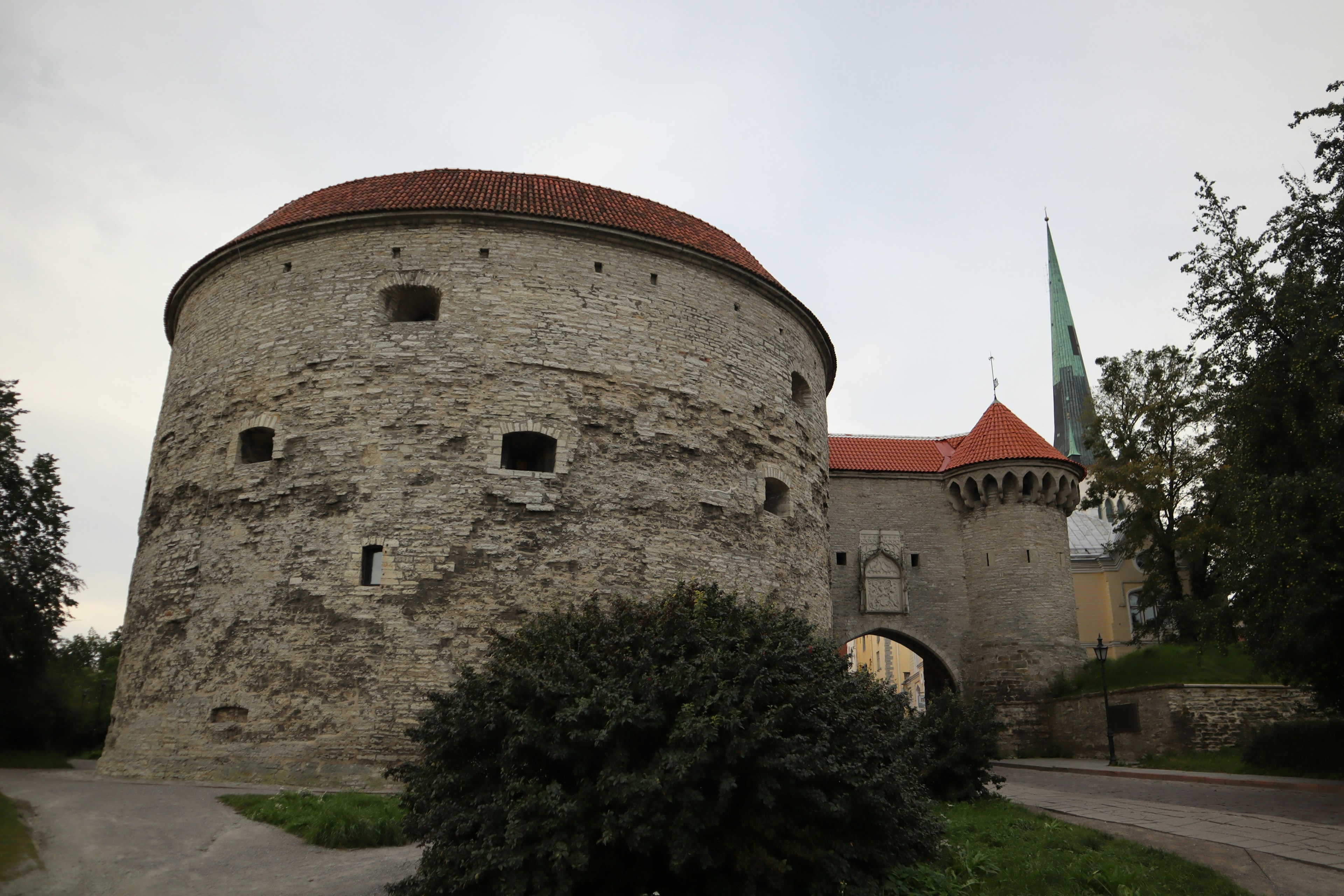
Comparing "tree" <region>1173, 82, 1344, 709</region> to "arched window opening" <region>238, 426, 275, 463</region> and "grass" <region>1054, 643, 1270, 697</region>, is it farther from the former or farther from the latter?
"arched window opening" <region>238, 426, 275, 463</region>

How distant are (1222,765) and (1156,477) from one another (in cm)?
760

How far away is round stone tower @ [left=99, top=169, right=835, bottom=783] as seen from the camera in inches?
396

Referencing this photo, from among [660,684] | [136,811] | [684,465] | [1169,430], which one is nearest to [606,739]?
[660,684]

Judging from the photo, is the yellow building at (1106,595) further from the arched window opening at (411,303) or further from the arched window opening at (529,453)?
the arched window opening at (411,303)

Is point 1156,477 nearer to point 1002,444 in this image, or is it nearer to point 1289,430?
point 1002,444

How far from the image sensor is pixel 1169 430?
776 inches

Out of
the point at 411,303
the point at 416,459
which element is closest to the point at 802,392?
the point at 411,303

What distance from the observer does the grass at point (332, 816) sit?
6590mm

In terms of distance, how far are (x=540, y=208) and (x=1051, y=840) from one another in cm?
978

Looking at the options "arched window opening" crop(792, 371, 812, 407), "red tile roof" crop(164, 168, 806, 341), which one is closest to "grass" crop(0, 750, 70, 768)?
Result: "red tile roof" crop(164, 168, 806, 341)

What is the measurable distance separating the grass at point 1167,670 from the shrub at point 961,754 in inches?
328

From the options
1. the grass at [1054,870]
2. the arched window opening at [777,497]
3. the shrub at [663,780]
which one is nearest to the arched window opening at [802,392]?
the arched window opening at [777,497]

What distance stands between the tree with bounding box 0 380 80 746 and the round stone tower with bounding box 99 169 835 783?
4.21m

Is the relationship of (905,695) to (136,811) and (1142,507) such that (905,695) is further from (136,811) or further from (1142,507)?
(1142,507)
